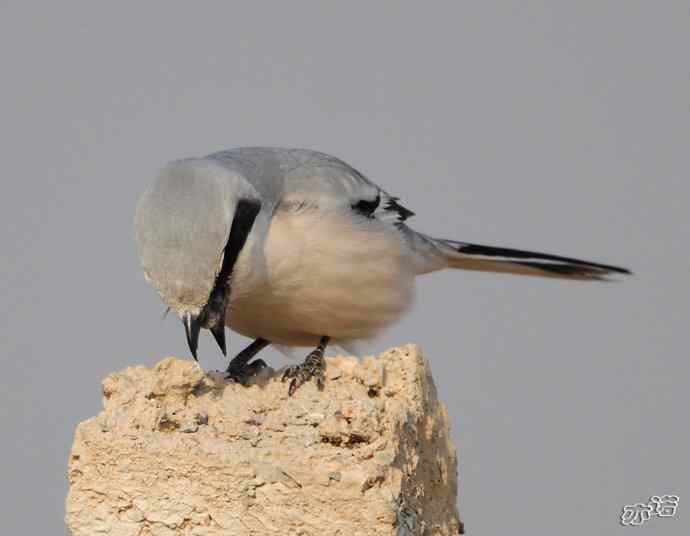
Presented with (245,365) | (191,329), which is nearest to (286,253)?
(245,365)

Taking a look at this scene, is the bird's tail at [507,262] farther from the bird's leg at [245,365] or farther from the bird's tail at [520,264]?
the bird's leg at [245,365]

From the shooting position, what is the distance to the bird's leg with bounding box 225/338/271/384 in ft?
16.1

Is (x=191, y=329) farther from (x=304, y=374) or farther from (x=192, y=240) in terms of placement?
(x=304, y=374)

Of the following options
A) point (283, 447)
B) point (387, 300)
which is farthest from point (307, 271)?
point (283, 447)

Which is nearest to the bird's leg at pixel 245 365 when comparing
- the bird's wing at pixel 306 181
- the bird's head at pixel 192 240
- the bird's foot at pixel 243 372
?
the bird's foot at pixel 243 372

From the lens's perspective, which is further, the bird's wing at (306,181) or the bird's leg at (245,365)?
the bird's wing at (306,181)

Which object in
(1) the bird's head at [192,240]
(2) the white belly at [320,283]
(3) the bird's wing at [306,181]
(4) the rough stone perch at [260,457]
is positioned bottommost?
(4) the rough stone perch at [260,457]

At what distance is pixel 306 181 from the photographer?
6.34 metres

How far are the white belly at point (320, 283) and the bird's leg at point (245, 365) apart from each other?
7 centimetres

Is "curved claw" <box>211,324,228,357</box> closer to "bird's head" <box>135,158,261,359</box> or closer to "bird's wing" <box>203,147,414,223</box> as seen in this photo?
"bird's head" <box>135,158,261,359</box>

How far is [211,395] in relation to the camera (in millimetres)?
4320

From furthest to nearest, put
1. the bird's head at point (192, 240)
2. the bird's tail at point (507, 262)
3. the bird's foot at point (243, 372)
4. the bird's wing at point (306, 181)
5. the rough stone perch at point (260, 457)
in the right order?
the bird's tail at point (507, 262) < the bird's wing at point (306, 181) < the bird's head at point (192, 240) < the bird's foot at point (243, 372) < the rough stone perch at point (260, 457)

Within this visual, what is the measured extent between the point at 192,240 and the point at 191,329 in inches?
13.0

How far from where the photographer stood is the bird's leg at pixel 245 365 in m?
4.91
